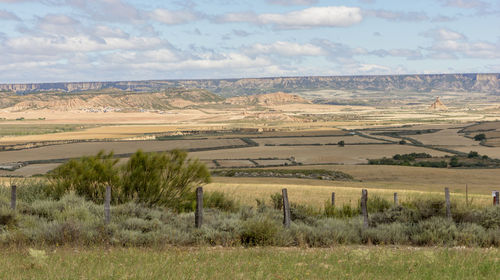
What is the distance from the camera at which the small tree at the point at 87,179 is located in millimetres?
18672

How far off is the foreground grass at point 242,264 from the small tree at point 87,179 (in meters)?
6.79

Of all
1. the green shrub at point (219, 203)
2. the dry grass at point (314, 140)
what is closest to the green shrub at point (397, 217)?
the green shrub at point (219, 203)

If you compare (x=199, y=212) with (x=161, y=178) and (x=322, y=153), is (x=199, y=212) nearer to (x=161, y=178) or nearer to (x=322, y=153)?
(x=161, y=178)

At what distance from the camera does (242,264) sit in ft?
34.0

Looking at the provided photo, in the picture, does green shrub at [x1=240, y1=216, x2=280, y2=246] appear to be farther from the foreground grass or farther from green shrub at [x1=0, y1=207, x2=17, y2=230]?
green shrub at [x1=0, y1=207, x2=17, y2=230]

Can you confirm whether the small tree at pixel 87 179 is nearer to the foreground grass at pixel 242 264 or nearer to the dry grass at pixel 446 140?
the foreground grass at pixel 242 264

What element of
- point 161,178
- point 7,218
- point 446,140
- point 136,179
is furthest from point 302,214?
point 446,140

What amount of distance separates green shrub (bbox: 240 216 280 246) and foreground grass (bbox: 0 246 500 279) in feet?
4.46

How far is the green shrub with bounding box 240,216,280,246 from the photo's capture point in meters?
13.6

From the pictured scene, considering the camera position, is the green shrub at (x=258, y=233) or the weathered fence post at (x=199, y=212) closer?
the green shrub at (x=258, y=233)

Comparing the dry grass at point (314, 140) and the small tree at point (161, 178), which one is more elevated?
the small tree at point (161, 178)

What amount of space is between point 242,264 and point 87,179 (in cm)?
1032

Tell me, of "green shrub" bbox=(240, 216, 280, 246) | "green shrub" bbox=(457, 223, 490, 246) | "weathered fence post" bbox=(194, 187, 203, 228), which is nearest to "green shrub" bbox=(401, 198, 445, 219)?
"green shrub" bbox=(457, 223, 490, 246)

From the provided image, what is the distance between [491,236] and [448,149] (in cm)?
7149
